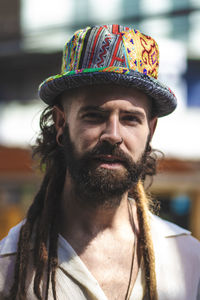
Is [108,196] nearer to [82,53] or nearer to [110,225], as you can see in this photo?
[110,225]

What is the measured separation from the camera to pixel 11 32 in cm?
1077

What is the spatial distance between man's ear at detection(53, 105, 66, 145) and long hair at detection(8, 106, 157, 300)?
15 centimetres

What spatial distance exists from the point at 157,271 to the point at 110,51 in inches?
41.9

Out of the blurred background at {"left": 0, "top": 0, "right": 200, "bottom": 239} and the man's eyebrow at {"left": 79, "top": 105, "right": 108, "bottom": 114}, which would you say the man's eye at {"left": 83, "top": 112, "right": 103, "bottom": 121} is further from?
the blurred background at {"left": 0, "top": 0, "right": 200, "bottom": 239}

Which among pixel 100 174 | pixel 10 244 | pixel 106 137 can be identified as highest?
pixel 106 137

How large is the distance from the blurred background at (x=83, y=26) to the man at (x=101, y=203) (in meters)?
4.18

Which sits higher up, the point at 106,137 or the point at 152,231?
the point at 106,137

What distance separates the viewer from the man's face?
6.31 ft

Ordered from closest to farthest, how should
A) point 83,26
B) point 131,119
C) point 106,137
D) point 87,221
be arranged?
point 106,137, point 131,119, point 87,221, point 83,26

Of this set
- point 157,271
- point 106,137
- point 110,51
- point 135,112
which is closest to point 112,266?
point 157,271

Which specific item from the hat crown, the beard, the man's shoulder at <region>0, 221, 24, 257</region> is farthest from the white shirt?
the hat crown

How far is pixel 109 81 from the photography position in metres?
1.89

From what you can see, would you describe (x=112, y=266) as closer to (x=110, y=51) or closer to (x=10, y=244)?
(x=10, y=244)

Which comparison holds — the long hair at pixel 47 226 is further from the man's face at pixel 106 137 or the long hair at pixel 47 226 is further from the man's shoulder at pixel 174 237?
the man's face at pixel 106 137
